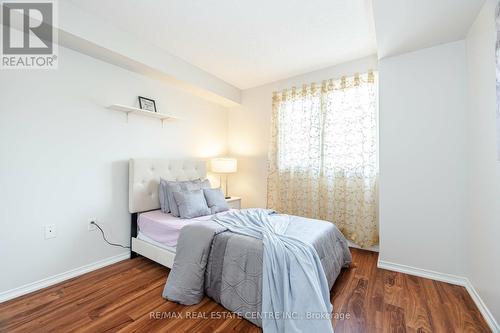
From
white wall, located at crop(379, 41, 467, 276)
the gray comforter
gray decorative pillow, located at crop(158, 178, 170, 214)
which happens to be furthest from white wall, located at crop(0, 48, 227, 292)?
white wall, located at crop(379, 41, 467, 276)

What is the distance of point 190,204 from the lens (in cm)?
252

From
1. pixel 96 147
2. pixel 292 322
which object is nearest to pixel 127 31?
pixel 96 147

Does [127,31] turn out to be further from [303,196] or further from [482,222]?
[482,222]

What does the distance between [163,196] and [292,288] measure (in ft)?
6.26

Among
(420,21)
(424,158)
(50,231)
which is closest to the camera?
(420,21)

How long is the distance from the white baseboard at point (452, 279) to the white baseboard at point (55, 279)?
304cm

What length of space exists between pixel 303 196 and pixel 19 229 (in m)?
3.15

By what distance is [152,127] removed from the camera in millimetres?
2938

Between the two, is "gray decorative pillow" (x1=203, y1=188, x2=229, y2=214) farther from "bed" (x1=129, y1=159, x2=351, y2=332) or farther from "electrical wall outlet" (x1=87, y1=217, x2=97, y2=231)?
"electrical wall outlet" (x1=87, y1=217, x2=97, y2=231)

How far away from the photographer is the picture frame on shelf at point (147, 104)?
2757mm

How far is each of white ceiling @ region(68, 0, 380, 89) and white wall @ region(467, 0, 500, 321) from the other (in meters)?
0.90

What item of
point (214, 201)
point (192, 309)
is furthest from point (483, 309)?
point (214, 201)

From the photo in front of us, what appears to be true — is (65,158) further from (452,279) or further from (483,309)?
(452,279)

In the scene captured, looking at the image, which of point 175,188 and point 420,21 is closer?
point 420,21
